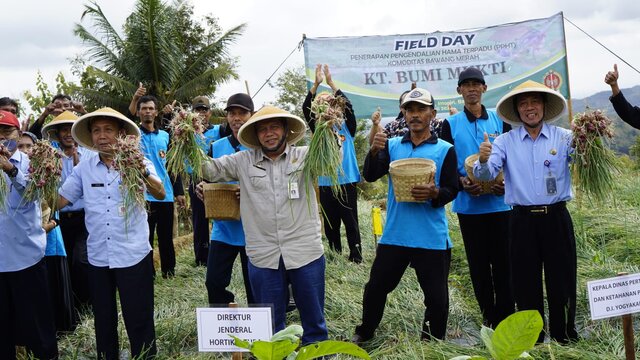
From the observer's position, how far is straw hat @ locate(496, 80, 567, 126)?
386 cm

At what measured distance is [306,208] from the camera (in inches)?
149

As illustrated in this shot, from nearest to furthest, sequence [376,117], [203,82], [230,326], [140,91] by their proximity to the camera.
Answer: [230,326] → [376,117] → [140,91] → [203,82]

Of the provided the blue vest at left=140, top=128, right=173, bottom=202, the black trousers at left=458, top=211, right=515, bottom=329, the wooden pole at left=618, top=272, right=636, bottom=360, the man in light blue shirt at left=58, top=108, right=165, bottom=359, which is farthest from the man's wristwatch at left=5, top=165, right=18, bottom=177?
the wooden pole at left=618, top=272, right=636, bottom=360

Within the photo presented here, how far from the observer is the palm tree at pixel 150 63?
58.5ft

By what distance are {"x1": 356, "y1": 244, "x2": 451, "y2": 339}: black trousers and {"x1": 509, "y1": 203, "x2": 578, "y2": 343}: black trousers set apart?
43 centimetres

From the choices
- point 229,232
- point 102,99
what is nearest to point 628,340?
point 229,232

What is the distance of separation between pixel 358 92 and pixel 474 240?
203 inches

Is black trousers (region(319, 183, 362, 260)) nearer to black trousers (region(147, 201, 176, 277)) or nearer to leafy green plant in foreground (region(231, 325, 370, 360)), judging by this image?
black trousers (region(147, 201, 176, 277))

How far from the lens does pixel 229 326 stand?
8.63ft

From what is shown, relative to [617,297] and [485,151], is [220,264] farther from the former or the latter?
[617,297]

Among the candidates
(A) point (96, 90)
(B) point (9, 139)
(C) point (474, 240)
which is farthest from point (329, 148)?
(A) point (96, 90)

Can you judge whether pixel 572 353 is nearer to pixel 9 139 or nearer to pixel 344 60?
pixel 9 139

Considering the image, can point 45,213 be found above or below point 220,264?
above

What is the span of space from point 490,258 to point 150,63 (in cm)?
1548
